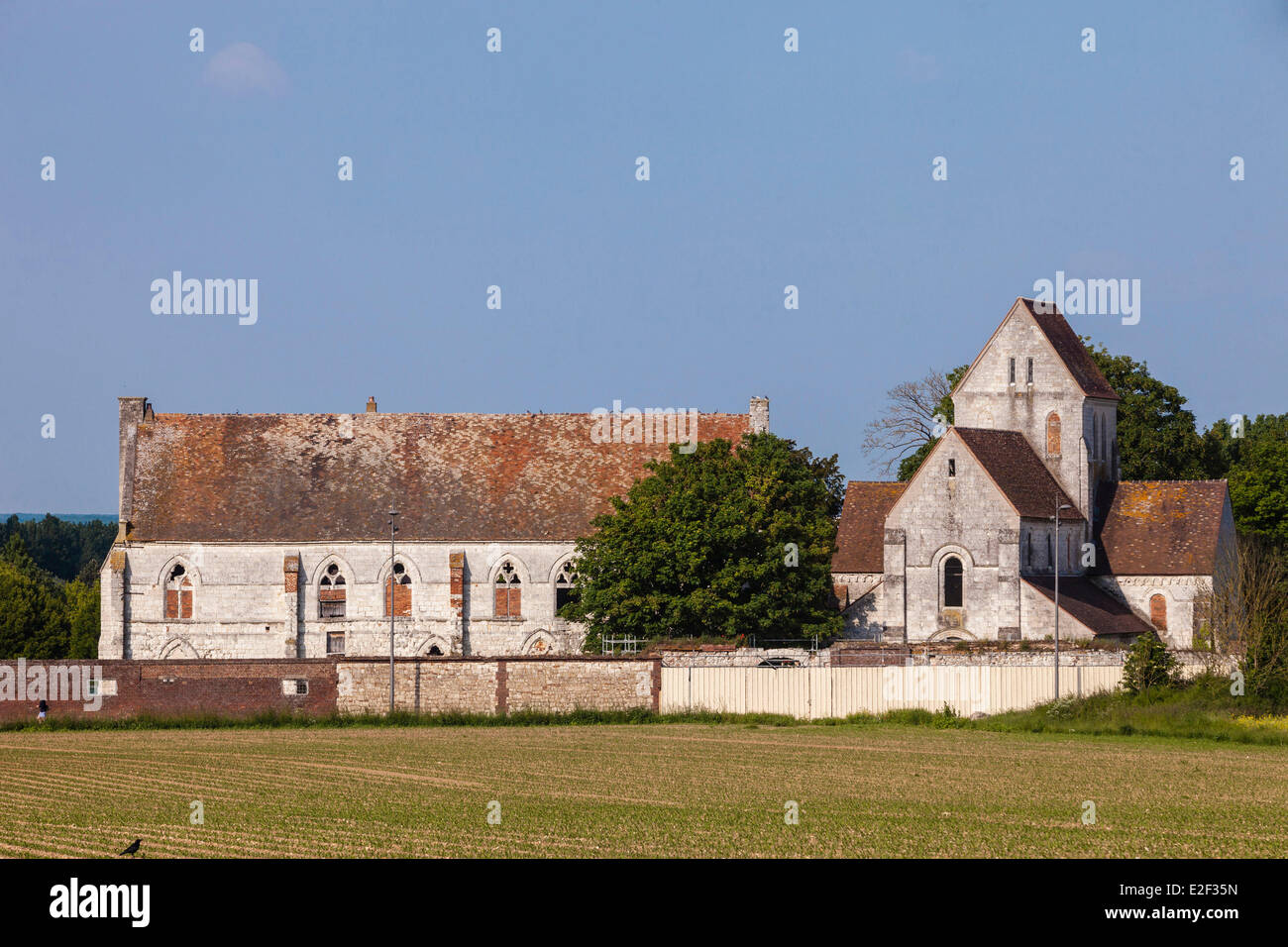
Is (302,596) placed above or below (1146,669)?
above

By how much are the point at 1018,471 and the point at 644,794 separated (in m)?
38.8

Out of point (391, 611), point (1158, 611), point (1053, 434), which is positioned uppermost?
point (1053, 434)

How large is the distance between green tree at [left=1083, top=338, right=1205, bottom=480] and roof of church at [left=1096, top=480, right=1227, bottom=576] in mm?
10994

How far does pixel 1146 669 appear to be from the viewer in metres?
44.9

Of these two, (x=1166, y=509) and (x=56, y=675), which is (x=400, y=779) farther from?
(x=1166, y=509)

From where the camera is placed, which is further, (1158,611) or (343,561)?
(343,561)

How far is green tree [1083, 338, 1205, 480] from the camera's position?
7556 centimetres

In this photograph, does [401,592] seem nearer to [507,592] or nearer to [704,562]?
[507,592]

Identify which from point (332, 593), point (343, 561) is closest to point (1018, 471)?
point (343, 561)

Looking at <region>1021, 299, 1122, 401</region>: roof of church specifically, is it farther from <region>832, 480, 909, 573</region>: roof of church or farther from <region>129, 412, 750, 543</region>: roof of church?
<region>129, 412, 750, 543</region>: roof of church

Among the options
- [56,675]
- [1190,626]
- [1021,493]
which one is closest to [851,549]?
[1021,493]

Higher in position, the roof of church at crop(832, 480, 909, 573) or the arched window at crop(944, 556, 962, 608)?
the roof of church at crop(832, 480, 909, 573)

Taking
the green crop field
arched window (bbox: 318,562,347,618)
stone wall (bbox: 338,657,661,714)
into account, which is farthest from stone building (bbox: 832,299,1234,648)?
arched window (bbox: 318,562,347,618)

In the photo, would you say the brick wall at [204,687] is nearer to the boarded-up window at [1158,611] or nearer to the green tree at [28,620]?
the boarded-up window at [1158,611]
